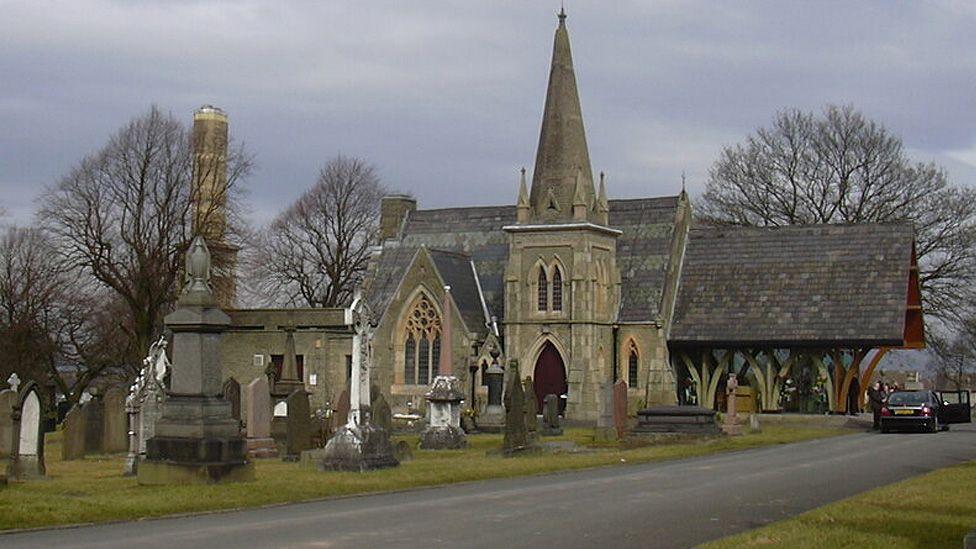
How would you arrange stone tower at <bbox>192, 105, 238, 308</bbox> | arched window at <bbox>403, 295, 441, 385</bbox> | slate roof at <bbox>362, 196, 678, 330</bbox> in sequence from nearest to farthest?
slate roof at <bbox>362, 196, 678, 330</bbox> → arched window at <bbox>403, 295, 441, 385</bbox> → stone tower at <bbox>192, 105, 238, 308</bbox>

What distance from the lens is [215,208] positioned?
55219 mm

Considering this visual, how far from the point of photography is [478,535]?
1447 centimetres

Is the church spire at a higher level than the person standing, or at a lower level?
higher

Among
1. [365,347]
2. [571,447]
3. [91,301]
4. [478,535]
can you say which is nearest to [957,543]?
[478,535]

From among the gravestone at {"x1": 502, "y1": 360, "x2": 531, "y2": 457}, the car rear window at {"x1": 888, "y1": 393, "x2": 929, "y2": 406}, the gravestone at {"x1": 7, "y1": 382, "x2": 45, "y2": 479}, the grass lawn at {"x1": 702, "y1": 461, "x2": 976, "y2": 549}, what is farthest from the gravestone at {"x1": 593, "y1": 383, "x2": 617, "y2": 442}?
the gravestone at {"x1": 7, "y1": 382, "x2": 45, "y2": 479}

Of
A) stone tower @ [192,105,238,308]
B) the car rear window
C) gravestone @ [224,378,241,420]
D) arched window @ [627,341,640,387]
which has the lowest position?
Answer: the car rear window

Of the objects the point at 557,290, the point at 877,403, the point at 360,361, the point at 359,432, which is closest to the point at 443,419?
the point at 360,361

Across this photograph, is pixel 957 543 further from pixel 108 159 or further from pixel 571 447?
pixel 108 159

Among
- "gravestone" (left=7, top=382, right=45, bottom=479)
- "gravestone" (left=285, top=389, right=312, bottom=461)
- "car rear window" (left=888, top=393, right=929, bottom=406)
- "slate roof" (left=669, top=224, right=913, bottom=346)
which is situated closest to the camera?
"gravestone" (left=7, top=382, right=45, bottom=479)

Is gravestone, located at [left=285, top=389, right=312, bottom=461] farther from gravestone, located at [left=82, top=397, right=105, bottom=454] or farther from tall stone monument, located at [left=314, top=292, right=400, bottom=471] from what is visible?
gravestone, located at [left=82, top=397, right=105, bottom=454]

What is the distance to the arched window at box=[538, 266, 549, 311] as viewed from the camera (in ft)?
164

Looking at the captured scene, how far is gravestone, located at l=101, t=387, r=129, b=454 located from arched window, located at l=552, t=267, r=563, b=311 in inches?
855

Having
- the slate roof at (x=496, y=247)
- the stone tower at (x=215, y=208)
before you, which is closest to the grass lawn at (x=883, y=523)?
the slate roof at (x=496, y=247)

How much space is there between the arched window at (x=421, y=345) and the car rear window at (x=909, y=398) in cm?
1759
